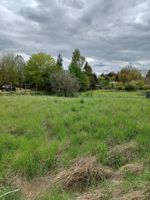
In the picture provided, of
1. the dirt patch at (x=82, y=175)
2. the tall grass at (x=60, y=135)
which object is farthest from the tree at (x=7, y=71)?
the dirt patch at (x=82, y=175)

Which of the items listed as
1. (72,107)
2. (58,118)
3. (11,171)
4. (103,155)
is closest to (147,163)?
(103,155)

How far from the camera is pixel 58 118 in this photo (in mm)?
8055

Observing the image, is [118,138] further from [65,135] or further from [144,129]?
[65,135]

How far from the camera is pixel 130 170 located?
174 inches

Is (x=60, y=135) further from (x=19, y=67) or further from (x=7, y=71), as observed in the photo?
(x=19, y=67)

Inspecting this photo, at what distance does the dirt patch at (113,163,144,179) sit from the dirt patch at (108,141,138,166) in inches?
18.6

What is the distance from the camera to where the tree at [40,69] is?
43.6 metres

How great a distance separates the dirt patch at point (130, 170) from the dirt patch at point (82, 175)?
0.14 meters

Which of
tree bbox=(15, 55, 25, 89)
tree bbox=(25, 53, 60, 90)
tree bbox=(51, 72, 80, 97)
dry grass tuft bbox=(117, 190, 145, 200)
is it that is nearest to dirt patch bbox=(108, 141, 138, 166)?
dry grass tuft bbox=(117, 190, 145, 200)

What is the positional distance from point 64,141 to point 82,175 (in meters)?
1.94

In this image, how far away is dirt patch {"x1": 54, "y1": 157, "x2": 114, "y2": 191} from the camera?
4161mm

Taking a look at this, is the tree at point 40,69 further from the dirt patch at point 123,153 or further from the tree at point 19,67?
the dirt patch at point 123,153

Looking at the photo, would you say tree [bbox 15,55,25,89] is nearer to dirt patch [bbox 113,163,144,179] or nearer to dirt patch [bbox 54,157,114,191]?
dirt patch [bbox 54,157,114,191]

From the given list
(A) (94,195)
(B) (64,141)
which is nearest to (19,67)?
(B) (64,141)
